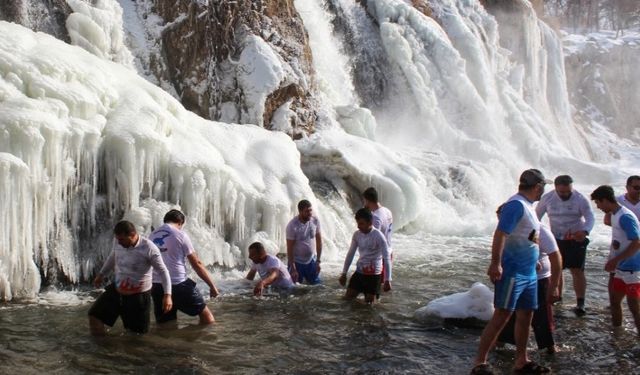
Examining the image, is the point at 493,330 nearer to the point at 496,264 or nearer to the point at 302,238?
the point at 496,264

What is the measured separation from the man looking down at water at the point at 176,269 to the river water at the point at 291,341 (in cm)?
21

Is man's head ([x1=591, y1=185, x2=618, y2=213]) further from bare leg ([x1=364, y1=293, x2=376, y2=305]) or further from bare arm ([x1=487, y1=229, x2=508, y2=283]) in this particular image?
bare leg ([x1=364, y1=293, x2=376, y2=305])

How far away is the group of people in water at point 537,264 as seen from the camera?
14.8 ft

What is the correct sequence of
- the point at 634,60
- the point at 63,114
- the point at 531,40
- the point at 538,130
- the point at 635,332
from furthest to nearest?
1. the point at 634,60
2. the point at 531,40
3. the point at 538,130
4. the point at 63,114
5. the point at 635,332

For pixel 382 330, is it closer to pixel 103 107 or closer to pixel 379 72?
pixel 103 107

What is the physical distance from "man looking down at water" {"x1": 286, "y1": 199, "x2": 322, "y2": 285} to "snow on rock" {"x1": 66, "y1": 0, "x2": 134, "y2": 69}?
18.6 feet

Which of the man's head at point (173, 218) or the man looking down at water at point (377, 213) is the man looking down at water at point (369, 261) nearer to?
the man looking down at water at point (377, 213)

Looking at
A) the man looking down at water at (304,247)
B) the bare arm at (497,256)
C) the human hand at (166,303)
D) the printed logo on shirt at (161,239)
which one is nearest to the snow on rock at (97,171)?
the man looking down at water at (304,247)

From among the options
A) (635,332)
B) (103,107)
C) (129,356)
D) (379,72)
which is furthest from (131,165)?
(379,72)

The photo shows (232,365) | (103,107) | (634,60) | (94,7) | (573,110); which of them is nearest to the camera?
(232,365)

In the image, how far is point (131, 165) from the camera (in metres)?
7.82

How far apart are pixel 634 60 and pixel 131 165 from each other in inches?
1590

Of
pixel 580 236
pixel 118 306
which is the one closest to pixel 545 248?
pixel 580 236

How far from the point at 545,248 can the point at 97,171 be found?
17.5ft
